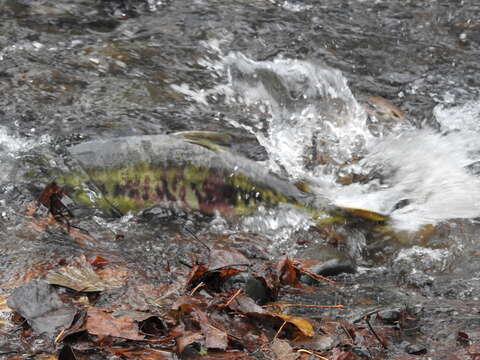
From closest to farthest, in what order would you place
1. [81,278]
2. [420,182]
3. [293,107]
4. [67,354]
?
[67,354], [81,278], [420,182], [293,107]

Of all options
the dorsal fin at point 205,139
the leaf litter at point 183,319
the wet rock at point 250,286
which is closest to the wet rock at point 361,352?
the leaf litter at point 183,319

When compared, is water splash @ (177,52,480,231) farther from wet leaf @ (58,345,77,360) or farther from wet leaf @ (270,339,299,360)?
wet leaf @ (58,345,77,360)

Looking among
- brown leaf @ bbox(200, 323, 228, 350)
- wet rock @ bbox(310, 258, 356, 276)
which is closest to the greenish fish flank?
wet rock @ bbox(310, 258, 356, 276)

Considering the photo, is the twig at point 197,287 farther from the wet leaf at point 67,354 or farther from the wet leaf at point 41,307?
the wet leaf at point 67,354

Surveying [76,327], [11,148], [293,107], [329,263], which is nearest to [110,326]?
[76,327]

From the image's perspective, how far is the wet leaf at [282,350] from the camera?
8.31 ft

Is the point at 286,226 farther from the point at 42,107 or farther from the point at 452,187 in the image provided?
the point at 42,107

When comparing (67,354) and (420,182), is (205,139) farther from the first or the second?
(67,354)

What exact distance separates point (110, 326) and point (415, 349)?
4.31ft

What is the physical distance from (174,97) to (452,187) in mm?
2801

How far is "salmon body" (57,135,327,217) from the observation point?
14.6 feet

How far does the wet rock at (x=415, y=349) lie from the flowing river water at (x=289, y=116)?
0.04 m

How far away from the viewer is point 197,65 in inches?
271

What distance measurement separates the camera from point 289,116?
20.9 feet
